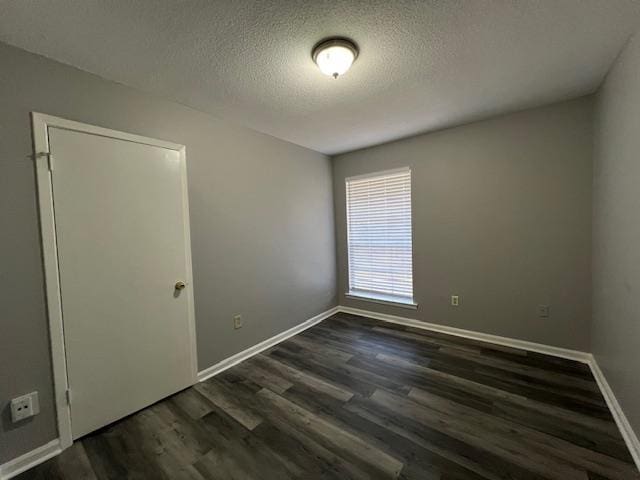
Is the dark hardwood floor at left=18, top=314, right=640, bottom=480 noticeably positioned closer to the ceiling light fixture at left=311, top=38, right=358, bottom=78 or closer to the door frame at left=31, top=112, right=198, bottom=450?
the door frame at left=31, top=112, right=198, bottom=450

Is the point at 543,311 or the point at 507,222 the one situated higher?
the point at 507,222

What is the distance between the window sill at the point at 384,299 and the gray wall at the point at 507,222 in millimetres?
90

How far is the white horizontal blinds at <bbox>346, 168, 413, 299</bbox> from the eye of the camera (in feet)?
10.9

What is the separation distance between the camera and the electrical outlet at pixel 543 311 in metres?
2.48

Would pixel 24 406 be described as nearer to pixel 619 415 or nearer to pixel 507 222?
pixel 619 415

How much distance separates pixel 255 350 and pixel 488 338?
2.52m

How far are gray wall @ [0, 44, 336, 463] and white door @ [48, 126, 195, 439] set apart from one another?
0.39 ft

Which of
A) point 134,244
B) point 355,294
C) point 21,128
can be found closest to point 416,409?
point 355,294

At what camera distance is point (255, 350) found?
2736 mm

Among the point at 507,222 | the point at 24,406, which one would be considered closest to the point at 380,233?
the point at 507,222

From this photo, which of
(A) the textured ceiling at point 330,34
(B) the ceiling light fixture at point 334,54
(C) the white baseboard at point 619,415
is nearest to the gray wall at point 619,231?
(C) the white baseboard at point 619,415

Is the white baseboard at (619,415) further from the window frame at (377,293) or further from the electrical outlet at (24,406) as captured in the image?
the electrical outlet at (24,406)

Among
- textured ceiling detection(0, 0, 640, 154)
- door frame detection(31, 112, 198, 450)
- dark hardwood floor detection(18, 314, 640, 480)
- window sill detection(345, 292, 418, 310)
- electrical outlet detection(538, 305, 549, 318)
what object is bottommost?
dark hardwood floor detection(18, 314, 640, 480)

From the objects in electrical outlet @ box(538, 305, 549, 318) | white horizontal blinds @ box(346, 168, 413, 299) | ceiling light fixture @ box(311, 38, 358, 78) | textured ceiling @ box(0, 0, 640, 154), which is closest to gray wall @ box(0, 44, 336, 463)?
textured ceiling @ box(0, 0, 640, 154)
